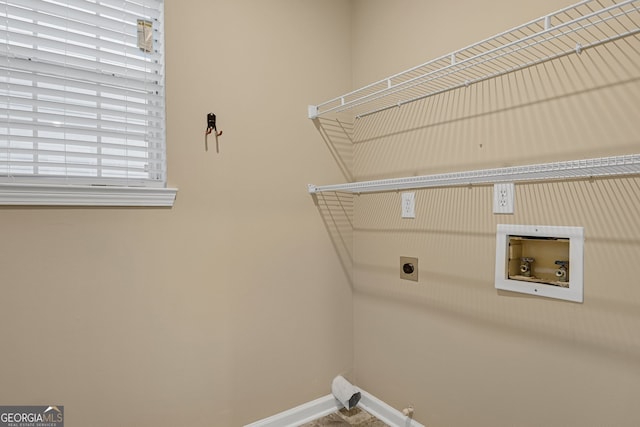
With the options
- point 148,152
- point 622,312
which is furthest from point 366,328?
point 148,152

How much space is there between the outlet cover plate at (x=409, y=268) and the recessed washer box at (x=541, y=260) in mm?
399

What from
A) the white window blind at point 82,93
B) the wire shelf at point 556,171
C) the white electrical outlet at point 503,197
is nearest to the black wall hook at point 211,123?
the white window blind at point 82,93

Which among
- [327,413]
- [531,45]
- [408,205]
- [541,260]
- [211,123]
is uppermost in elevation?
[531,45]

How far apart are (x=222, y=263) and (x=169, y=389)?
1.83 ft

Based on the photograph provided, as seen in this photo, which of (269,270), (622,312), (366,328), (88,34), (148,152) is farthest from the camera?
(366,328)

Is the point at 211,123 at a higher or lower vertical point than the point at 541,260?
higher

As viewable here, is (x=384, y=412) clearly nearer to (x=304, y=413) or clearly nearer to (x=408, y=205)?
(x=304, y=413)

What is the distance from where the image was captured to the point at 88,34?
1382 millimetres

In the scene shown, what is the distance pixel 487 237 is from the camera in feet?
4.74

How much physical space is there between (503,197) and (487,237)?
0.17 m

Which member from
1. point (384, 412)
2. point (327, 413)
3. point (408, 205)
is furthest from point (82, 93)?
point (384, 412)

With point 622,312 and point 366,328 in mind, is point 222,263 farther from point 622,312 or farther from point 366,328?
point 622,312

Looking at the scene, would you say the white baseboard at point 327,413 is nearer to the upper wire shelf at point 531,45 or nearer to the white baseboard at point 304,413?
the white baseboard at point 304,413

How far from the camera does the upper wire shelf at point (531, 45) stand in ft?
3.49
